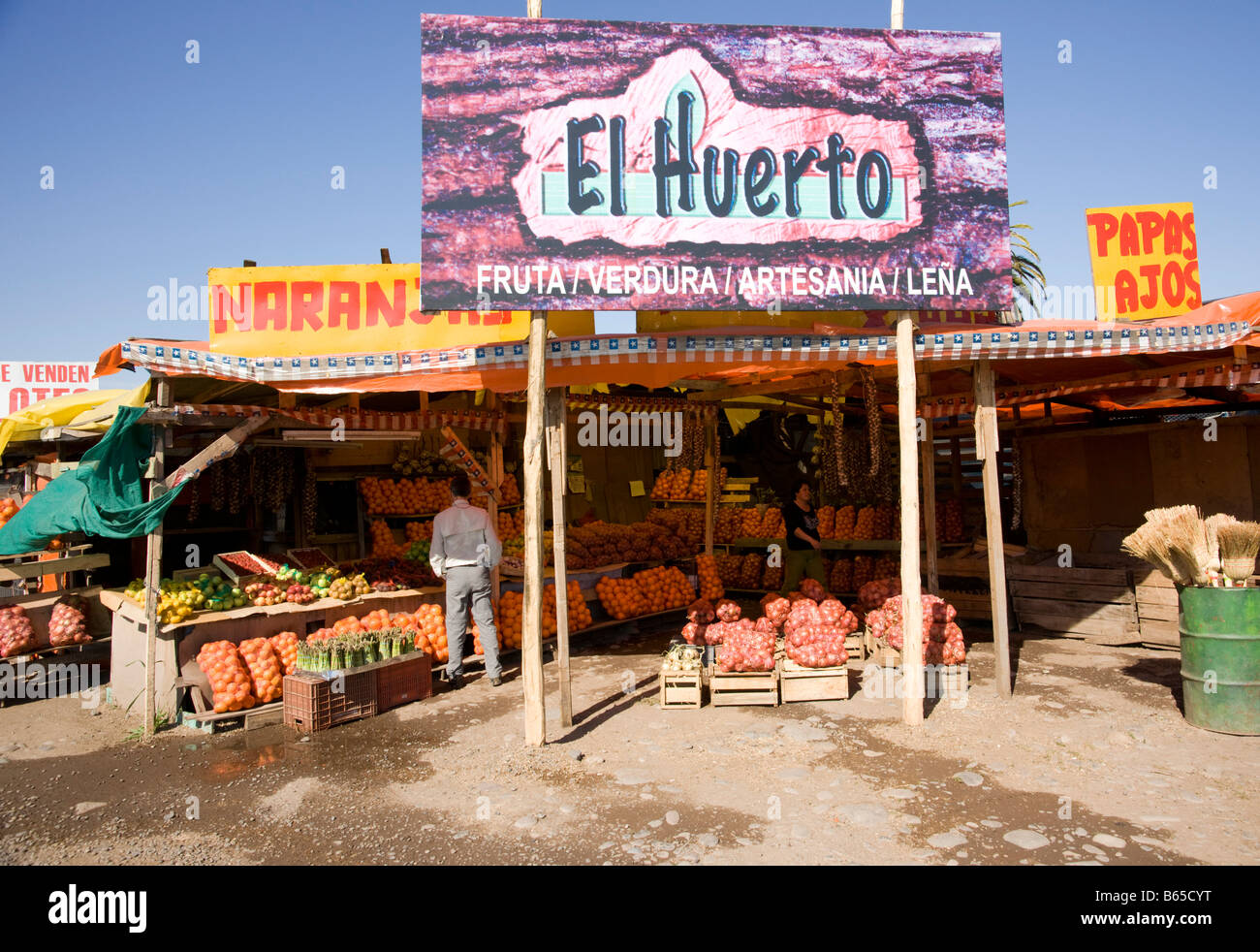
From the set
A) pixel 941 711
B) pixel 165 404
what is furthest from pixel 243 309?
pixel 941 711

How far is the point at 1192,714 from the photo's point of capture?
6941 millimetres

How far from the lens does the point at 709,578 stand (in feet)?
43.7

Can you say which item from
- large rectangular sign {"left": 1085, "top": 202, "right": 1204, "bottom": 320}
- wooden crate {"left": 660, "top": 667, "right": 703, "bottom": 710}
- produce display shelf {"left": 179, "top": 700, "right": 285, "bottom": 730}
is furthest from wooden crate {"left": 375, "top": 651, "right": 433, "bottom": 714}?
large rectangular sign {"left": 1085, "top": 202, "right": 1204, "bottom": 320}

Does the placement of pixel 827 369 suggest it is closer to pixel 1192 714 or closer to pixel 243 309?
pixel 1192 714

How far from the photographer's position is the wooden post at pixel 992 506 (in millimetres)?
7820

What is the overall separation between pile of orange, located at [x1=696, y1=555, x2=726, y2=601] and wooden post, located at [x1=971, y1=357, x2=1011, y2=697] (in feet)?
18.6

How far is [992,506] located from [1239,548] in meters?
1.95

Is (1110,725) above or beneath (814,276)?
beneath

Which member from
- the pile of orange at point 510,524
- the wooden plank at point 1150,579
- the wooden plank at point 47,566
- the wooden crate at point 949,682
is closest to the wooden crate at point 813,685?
the wooden crate at point 949,682

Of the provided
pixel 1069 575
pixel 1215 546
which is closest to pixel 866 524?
pixel 1069 575

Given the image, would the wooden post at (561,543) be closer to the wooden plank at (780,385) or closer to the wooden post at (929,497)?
the wooden plank at (780,385)

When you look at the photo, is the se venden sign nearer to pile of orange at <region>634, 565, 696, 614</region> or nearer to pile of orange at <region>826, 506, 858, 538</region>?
pile of orange at <region>634, 565, 696, 614</region>

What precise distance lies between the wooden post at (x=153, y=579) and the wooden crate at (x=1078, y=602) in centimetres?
1072

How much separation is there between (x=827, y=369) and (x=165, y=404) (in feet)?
24.5
